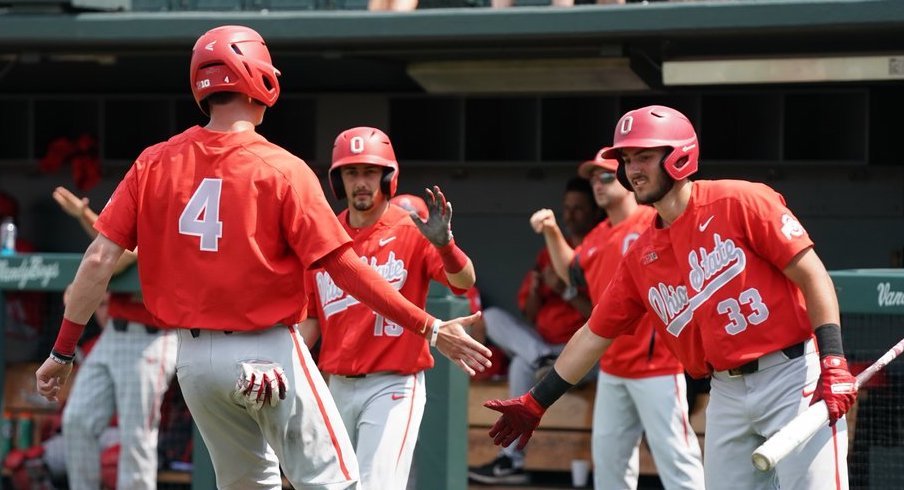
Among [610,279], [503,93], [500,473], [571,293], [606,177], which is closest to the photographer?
[610,279]

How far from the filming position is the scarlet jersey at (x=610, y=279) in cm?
643

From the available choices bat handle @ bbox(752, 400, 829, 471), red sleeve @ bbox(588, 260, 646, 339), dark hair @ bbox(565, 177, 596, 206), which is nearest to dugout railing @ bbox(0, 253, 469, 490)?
red sleeve @ bbox(588, 260, 646, 339)

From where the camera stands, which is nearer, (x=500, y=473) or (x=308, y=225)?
(x=308, y=225)

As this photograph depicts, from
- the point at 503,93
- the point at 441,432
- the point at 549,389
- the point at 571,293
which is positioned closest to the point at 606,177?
the point at 571,293

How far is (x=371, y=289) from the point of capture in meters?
4.39

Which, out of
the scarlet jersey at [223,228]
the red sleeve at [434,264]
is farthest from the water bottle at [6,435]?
the scarlet jersey at [223,228]

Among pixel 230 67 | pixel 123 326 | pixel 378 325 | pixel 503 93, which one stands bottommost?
pixel 123 326

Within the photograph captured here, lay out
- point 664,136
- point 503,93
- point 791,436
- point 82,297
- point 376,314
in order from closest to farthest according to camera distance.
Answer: point 791,436 < point 82,297 < point 664,136 < point 376,314 < point 503,93

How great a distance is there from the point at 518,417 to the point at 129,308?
2924mm

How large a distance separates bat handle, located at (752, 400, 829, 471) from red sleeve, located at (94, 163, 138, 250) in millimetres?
1960

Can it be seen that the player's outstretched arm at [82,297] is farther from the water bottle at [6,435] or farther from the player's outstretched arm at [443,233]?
the water bottle at [6,435]

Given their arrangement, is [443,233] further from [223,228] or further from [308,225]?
[223,228]

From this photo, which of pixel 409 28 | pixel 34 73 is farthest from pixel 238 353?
pixel 34 73

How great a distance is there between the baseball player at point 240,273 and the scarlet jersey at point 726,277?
0.77 meters
